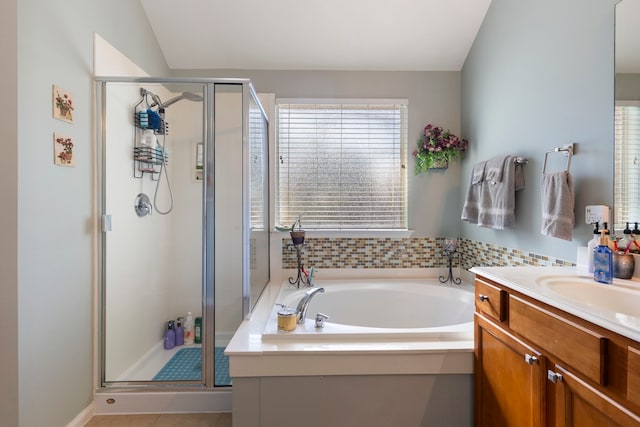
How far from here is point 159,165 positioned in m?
2.11

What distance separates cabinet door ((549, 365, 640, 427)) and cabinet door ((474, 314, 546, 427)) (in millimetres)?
71

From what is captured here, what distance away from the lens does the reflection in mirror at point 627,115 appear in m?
1.23

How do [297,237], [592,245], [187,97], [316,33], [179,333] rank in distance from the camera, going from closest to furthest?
[592,245]
[187,97]
[179,333]
[316,33]
[297,237]

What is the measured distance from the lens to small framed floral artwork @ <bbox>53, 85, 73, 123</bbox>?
1.52m

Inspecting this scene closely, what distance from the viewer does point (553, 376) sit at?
1.00m

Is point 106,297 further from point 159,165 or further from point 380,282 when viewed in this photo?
point 380,282

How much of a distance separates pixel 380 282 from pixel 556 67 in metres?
1.74

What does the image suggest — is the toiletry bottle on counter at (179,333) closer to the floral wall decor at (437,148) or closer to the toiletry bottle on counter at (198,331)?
the toiletry bottle on counter at (198,331)

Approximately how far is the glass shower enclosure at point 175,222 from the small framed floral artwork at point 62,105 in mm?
222

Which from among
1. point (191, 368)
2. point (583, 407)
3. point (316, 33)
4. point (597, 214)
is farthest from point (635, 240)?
point (191, 368)

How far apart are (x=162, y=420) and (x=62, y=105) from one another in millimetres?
1740

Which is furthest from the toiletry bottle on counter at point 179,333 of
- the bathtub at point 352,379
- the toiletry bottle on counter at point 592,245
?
the toiletry bottle on counter at point 592,245

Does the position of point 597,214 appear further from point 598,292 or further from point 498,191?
point 498,191

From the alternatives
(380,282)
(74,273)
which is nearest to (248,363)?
(74,273)
